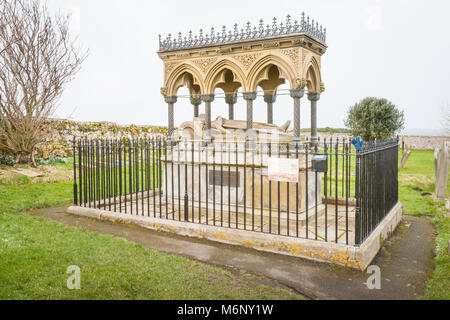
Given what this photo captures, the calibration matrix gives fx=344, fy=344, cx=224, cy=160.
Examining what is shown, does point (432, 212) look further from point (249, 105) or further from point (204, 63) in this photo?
point (204, 63)

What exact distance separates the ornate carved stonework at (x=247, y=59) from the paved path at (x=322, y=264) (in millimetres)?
4015

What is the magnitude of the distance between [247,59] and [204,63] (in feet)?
3.84

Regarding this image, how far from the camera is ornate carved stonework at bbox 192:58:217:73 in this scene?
825 cm

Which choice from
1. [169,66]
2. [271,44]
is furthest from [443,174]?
[169,66]

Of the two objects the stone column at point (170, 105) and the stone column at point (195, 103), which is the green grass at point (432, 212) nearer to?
the stone column at point (195, 103)

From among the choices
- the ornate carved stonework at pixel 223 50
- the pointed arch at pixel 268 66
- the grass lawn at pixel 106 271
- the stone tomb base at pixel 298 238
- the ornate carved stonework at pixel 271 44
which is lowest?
the grass lawn at pixel 106 271

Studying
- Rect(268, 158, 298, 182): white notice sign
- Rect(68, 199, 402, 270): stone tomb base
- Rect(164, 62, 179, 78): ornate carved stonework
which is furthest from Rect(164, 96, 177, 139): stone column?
Rect(268, 158, 298, 182): white notice sign

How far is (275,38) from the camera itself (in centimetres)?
731

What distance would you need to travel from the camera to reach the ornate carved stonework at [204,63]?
825 centimetres

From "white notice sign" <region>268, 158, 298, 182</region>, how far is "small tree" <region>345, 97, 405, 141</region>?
2856 cm

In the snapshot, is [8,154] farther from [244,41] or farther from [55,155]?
[244,41]

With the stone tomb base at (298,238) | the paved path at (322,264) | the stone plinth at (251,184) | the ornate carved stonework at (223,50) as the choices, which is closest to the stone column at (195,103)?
the stone plinth at (251,184)

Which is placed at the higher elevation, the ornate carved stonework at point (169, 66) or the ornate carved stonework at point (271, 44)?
the ornate carved stonework at point (271, 44)

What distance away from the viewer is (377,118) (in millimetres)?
32125
